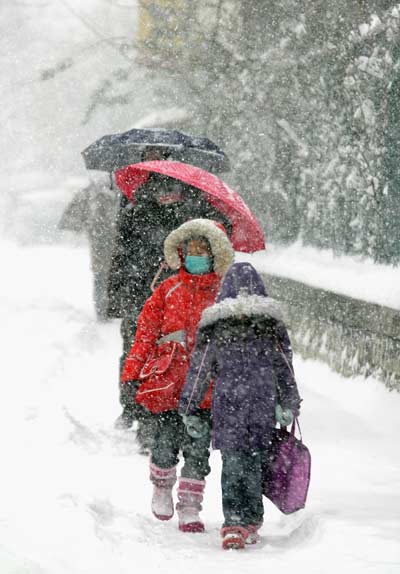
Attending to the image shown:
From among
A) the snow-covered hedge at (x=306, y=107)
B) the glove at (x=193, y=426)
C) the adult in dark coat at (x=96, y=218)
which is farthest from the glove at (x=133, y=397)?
the adult in dark coat at (x=96, y=218)

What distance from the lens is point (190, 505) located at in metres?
5.66

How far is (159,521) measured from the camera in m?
5.88

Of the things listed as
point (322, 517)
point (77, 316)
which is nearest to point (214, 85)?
point (77, 316)

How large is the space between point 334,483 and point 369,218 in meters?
4.97

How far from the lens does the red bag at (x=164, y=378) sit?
578 cm

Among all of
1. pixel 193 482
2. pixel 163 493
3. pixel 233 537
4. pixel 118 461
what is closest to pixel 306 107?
pixel 118 461

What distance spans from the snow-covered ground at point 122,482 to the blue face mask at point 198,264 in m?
1.22

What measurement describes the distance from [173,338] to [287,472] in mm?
897

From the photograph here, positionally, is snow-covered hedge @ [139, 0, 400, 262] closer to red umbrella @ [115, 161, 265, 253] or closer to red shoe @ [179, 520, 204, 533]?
red umbrella @ [115, 161, 265, 253]

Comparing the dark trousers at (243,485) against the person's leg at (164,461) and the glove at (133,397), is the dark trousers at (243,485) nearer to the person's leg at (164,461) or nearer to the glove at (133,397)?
the person's leg at (164,461)

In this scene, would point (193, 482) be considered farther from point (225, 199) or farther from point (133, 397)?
point (225, 199)

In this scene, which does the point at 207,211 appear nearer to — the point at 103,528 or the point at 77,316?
the point at 103,528

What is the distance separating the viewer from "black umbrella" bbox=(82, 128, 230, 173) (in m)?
8.90

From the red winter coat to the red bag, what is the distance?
5 cm
